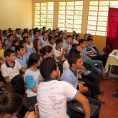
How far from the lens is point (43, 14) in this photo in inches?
336

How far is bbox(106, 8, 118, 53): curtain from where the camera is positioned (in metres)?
6.71

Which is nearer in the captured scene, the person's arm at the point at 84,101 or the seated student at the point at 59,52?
the person's arm at the point at 84,101

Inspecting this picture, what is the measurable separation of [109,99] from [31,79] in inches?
76.7

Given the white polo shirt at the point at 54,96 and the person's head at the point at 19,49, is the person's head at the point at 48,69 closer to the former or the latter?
the white polo shirt at the point at 54,96

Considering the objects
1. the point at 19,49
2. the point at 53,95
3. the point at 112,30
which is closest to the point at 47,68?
the point at 53,95

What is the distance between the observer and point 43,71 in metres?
1.39

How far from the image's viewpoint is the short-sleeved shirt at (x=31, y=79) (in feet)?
6.37

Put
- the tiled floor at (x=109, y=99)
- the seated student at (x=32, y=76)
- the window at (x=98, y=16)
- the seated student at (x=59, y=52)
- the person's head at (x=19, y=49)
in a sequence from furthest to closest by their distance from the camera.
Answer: the window at (x=98, y=16)
the seated student at (x=59, y=52)
the person's head at (x=19, y=49)
the tiled floor at (x=109, y=99)
the seated student at (x=32, y=76)

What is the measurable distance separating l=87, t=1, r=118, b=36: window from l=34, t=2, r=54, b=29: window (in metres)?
2.21

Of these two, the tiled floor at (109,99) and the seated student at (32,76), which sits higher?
the seated student at (32,76)

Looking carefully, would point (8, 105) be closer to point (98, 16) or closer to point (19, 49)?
point (19, 49)

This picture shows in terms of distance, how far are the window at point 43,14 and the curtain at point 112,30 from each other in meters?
3.17

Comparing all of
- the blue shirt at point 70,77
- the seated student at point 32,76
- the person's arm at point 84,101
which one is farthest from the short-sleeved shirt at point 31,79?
the person's arm at point 84,101

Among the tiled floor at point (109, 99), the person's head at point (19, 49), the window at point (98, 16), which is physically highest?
the window at point (98, 16)
